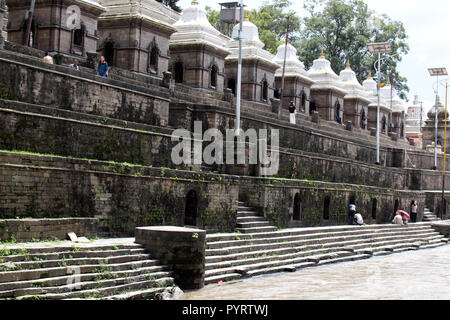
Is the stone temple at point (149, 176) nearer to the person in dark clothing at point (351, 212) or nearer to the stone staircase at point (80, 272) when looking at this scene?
the stone staircase at point (80, 272)

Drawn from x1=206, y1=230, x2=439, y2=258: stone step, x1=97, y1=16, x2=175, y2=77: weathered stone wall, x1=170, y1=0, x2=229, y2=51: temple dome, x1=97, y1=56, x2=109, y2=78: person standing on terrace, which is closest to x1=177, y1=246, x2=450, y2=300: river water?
x1=206, y1=230, x2=439, y2=258: stone step

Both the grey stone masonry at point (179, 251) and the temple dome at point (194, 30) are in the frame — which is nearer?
the grey stone masonry at point (179, 251)

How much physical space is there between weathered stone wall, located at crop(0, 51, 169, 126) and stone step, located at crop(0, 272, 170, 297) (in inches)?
199

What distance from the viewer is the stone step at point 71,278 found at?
9.30m

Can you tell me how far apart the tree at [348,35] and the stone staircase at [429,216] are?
741 inches

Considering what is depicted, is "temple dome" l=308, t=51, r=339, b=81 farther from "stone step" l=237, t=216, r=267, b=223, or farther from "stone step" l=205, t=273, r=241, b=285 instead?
"stone step" l=205, t=273, r=241, b=285

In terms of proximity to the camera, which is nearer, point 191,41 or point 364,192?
point 364,192

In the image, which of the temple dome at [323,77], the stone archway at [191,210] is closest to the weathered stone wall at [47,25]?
the stone archway at [191,210]

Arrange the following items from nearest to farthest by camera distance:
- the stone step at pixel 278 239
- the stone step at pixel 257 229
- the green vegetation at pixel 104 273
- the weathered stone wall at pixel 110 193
A: the green vegetation at pixel 104 273, the weathered stone wall at pixel 110 193, the stone step at pixel 278 239, the stone step at pixel 257 229

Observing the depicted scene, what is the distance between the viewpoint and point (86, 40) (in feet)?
68.9

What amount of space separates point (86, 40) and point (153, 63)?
3.36 meters
